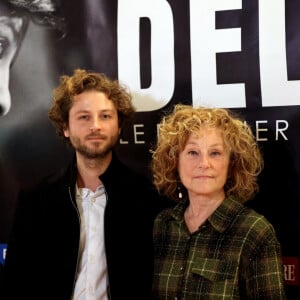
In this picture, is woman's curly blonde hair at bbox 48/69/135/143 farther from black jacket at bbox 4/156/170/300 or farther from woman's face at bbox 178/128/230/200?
woman's face at bbox 178/128/230/200

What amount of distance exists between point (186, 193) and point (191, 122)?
0.28 meters

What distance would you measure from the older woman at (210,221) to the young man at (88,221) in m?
0.13

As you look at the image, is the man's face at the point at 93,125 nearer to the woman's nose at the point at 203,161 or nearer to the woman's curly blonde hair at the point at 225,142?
the woman's curly blonde hair at the point at 225,142

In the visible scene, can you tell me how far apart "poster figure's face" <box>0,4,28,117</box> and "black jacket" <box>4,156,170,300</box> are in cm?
60

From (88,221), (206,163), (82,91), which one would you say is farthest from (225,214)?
(82,91)

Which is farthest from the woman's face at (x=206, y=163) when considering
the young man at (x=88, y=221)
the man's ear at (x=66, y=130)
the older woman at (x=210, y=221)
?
the man's ear at (x=66, y=130)

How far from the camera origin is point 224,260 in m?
1.32

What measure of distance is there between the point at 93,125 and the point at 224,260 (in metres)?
0.67

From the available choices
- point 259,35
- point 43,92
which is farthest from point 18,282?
point 259,35

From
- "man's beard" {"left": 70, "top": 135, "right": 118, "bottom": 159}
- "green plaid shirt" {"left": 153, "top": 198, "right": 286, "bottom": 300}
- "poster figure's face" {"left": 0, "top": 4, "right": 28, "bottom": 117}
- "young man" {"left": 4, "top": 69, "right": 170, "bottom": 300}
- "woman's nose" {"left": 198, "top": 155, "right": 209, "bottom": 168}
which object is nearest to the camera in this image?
"green plaid shirt" {"left": 153, "top": 198, "right": 286, "bottom": 300}

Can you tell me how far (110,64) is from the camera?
6.41ft

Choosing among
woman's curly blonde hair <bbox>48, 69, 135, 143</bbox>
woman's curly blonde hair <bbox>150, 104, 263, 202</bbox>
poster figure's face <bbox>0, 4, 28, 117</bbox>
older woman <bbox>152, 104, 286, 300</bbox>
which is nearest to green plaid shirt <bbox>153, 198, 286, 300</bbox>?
older woman <bbox>152, 104, 286, 300</bbox>

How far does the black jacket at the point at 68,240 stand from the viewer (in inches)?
61.7

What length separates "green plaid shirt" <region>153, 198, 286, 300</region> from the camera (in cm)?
128
